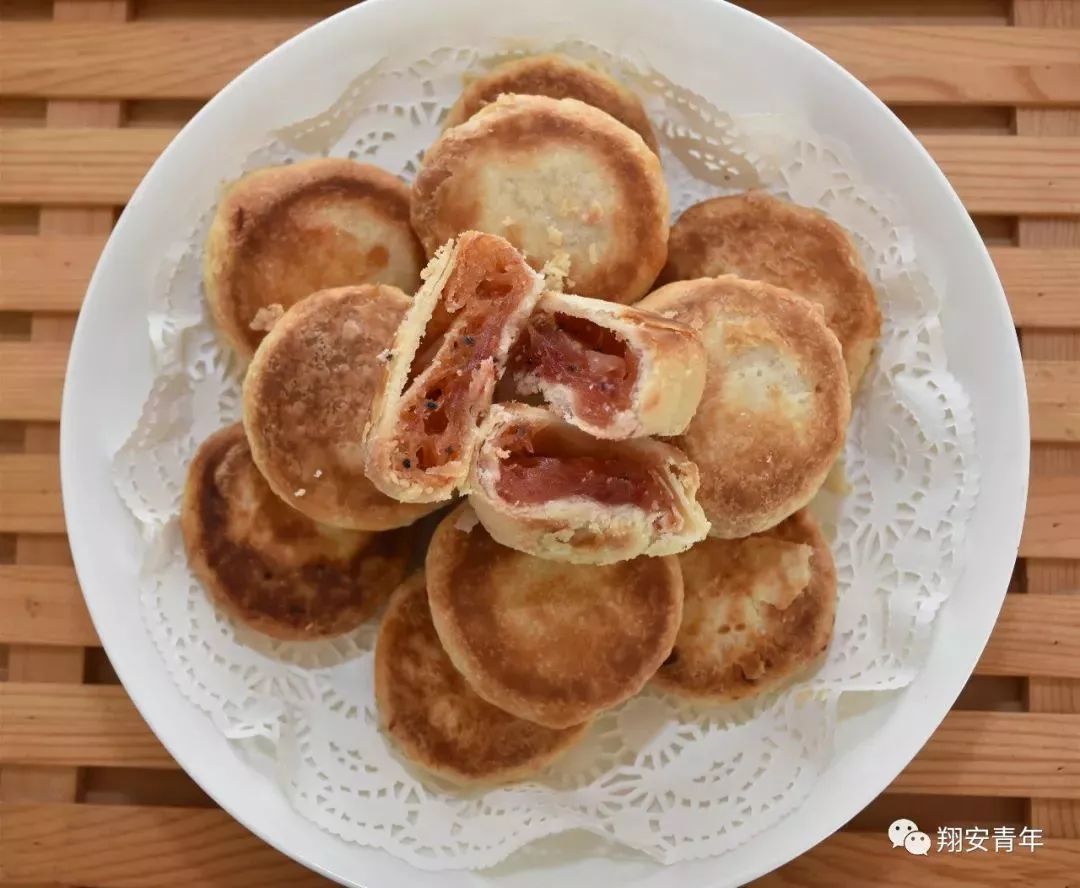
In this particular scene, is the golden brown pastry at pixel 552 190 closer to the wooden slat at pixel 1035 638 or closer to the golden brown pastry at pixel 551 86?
the golden brown pastry at pixel 551 86

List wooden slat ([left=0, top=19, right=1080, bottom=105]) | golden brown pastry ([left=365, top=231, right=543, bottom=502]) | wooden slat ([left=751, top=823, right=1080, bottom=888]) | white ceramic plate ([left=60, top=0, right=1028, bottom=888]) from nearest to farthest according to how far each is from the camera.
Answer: golden brown pastry ([left=365, top=231, right=543, bottom=502]) → white ceramic plate ([left=60, top=0, right=1028, bottom=888]) → wooden slat ([left=751, top=823, right=1080, bottom=888]) → wooden slat ([left=0, top=19, right=1080, bottom=105])

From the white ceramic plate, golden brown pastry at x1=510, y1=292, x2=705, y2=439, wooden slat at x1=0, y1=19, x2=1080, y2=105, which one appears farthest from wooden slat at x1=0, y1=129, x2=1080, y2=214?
golden brown pastry at x1=510, y1=292, x2=705, y2=439

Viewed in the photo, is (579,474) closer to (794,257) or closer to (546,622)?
(546,622)

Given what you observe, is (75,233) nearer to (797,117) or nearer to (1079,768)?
(797,117)

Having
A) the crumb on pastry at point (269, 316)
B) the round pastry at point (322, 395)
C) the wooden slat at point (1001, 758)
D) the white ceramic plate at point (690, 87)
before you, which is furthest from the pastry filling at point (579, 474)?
the wooden slat at point (1001, 758)

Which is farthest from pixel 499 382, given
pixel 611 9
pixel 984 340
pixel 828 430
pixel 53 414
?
pixel 53 414

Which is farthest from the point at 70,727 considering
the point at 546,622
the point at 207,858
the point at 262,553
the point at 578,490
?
the point at 578,490

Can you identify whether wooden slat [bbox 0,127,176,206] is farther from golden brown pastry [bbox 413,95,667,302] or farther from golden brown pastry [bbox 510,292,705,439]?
golden brown pastry [bbox 510,292,705,439]
